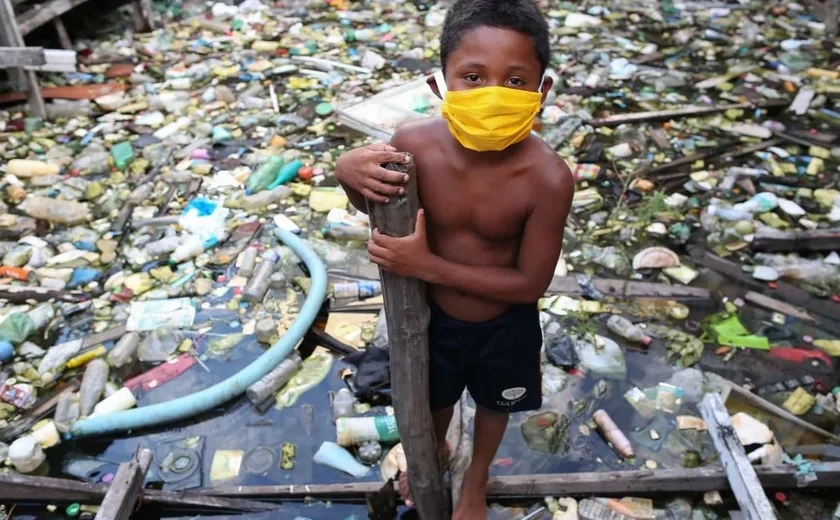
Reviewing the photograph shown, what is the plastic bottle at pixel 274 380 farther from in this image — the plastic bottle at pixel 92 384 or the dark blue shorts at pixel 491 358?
the dark blue shorts at pixel 491 358

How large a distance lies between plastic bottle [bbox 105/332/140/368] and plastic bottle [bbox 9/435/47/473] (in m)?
0.58

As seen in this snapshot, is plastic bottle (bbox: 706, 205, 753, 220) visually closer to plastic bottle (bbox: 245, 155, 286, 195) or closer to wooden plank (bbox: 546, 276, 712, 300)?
wooden plank (bbox: 546, 276, 712, 300)

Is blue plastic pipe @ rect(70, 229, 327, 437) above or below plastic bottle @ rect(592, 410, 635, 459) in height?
above

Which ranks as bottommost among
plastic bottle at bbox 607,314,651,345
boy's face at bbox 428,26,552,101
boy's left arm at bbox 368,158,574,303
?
plastic bottle at bbox 607,314,651,345

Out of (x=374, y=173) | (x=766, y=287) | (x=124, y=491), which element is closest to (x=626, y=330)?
(x=766, y=287)

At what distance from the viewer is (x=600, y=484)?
8.30 ft

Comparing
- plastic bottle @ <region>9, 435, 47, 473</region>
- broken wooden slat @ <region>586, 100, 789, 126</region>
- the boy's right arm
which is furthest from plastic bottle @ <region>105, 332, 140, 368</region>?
broken wooden slat @ <region>586, 100, 789, 126</region>

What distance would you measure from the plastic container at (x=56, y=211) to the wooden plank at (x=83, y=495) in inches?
93.4

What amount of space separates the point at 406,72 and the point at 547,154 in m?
5.25

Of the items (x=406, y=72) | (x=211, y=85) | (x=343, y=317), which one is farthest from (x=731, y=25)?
(x=343, y=317)

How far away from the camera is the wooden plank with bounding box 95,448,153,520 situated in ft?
7.39

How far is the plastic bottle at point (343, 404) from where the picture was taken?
3080 mm

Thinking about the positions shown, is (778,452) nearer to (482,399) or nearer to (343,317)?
(482,399)

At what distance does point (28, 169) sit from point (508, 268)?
466cm
